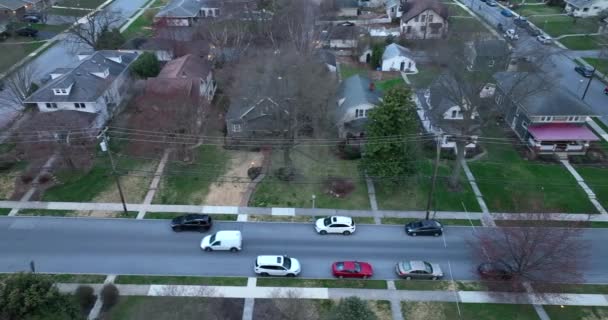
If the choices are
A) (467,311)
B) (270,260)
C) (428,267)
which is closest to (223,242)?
(270,260)

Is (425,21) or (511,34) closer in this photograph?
(511,34)

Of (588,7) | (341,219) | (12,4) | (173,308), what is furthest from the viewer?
(588,7)

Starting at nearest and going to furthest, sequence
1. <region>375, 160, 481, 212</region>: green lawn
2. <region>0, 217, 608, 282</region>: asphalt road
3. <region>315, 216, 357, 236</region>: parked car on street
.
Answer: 1. <region>0, 217, 608, 282</region>: asphalt road
2. <region>315, 216, 357, 236</region>: parked car on street
3. <region>375, 160, 481, 212</region>: green lawn

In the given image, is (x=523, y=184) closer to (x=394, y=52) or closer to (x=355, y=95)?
(x=355, y=95)

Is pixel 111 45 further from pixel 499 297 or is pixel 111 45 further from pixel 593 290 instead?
pixel 593 290

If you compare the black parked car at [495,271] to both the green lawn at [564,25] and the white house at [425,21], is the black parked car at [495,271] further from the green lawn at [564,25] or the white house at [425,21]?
the green lawn at [564,25]

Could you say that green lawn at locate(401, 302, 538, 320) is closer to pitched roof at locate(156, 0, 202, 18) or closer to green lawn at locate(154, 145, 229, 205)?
green lawn at locate(154, 145, 229, 205)

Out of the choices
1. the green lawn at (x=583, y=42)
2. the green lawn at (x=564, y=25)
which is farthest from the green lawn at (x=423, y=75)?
the green lawn at (x=564, y=25)

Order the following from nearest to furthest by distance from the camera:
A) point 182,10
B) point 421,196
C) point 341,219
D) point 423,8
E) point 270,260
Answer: point 270,260 → point 341,219 → point 421,196 → point 423,8 → point 182,10

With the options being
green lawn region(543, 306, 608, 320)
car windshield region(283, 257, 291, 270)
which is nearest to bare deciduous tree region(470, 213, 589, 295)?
green lawn region(543, 306, 608, 320)
